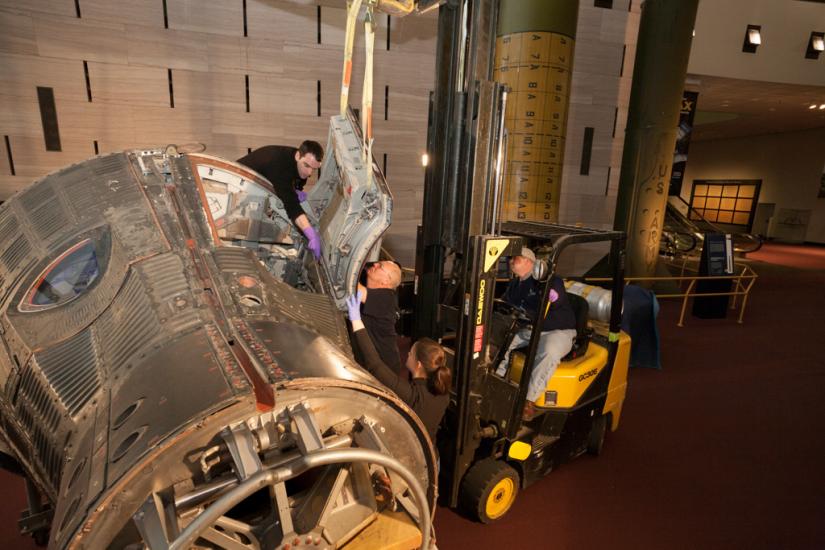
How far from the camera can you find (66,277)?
7.82ft

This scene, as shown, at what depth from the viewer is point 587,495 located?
141 inches

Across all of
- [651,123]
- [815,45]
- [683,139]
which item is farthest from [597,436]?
[815,45]

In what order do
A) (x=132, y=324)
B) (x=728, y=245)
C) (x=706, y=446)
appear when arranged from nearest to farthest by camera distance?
(x=132, y=324), (x=706, y=446), (x=728, y=245)

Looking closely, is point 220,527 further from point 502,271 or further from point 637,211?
point 637,211

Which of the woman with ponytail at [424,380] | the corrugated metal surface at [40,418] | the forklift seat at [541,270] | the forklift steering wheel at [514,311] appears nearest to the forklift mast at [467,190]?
the forklift seat at [541,270]

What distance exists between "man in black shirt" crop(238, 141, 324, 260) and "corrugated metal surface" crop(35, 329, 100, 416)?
4.83 feet

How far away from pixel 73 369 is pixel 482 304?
2.19 metres

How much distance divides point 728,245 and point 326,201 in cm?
811

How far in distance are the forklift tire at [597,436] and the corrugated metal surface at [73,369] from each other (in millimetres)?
3766

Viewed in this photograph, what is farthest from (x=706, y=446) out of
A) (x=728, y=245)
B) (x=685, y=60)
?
(x=685, y=60)

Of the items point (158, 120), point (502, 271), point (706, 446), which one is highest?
point (158, 120)

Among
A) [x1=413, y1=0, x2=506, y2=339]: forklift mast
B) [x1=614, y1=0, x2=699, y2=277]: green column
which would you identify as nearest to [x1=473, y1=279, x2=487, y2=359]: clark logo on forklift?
[x1=413, y1=0, x2=506, y2=339]: forklift mast

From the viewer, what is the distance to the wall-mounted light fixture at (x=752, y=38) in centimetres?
1071

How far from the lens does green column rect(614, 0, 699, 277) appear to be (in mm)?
8430
